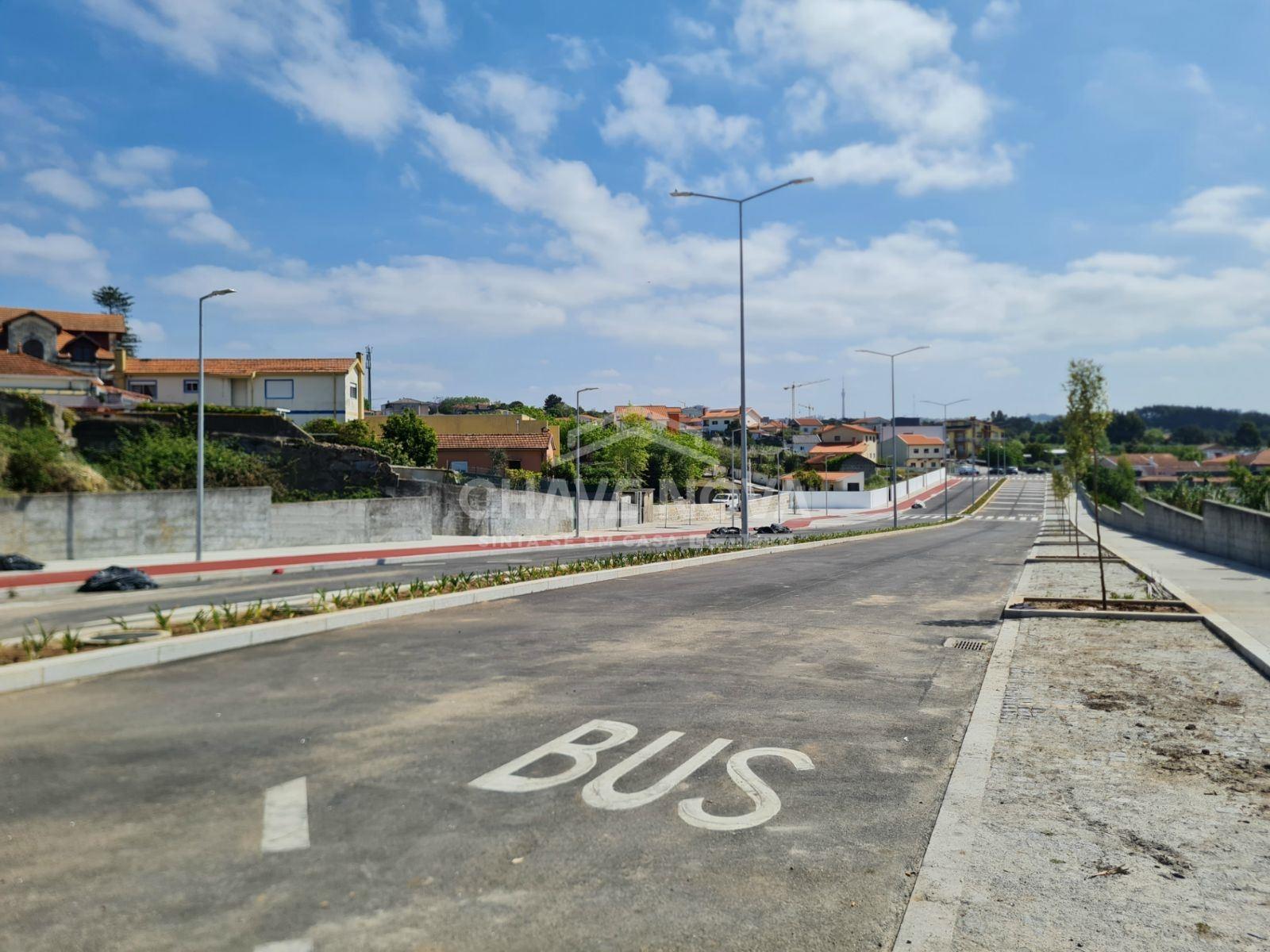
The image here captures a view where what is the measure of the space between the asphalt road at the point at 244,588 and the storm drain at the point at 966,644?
11354 mm

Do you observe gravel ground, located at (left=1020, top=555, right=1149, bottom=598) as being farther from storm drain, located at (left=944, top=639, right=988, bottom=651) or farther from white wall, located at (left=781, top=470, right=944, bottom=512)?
white wall, located at (left=781, top=470, right=944, bottom=512)

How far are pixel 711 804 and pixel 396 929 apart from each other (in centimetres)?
231

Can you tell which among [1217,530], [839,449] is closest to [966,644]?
[1217,530]

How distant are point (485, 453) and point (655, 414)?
170ft

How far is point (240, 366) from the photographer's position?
65688 millimetres

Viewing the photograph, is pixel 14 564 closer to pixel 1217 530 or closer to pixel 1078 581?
pixel 1078 581

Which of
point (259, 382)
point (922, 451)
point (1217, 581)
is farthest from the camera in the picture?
point (922, 451)

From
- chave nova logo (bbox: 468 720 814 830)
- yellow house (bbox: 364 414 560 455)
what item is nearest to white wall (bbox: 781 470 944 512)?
yellow house (bbox: 364 414 560 455)

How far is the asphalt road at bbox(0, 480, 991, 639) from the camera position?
51.6 ft

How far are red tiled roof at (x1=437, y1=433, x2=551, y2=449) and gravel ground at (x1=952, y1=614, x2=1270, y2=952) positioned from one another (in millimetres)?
59418

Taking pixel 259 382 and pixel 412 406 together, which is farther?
pixel 412 406

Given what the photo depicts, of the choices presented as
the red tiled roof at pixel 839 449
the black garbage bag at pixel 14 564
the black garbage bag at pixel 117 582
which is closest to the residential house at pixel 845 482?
the red tiled roof at pixel 839 449

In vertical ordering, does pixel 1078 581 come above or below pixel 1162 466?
below

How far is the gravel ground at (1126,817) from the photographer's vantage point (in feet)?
13.5
